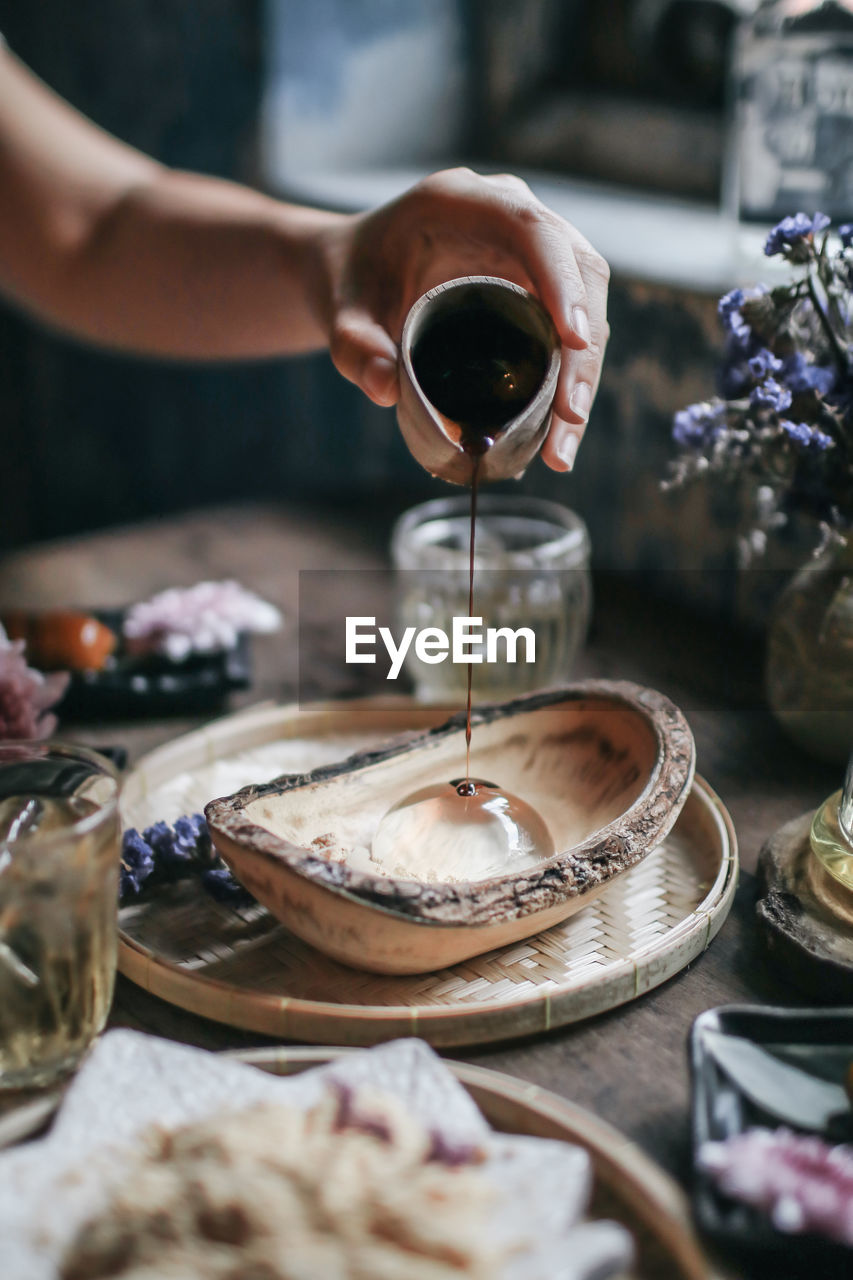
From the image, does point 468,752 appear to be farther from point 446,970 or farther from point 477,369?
point 477,369

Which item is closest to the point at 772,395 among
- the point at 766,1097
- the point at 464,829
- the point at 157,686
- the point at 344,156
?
the point at 464,829

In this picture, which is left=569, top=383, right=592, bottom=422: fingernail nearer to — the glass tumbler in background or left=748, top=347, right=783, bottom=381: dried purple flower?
left=748, top=347, right=783, bottom=381: dried purple flower

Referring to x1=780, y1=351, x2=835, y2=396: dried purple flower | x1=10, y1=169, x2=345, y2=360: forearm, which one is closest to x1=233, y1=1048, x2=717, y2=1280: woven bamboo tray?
x1=780, y1=351, x2=835, y2=396: dried purple flower

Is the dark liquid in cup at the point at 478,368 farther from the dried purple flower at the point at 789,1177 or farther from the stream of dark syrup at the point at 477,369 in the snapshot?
the dried purple flower at the point at 789,1177

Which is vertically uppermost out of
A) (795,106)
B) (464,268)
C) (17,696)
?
(795,106)

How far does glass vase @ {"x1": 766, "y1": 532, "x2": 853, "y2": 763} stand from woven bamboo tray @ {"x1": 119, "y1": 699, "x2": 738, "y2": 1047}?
0.16m

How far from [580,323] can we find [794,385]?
22 centimetres

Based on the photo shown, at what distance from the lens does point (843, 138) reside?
1256 mm

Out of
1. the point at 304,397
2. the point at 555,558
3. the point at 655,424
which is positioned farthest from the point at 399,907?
the point at 304,397

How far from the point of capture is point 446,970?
71cm

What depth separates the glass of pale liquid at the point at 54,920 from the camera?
57 cm

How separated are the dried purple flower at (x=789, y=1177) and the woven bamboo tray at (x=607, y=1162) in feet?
0.09

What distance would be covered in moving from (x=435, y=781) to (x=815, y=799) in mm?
341

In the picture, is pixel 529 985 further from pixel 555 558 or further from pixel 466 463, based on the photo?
pixel 555 558
